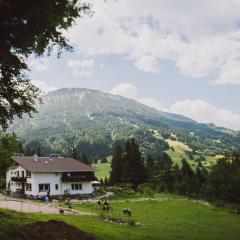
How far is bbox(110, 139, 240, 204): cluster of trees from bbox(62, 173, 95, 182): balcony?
18133 millimetres

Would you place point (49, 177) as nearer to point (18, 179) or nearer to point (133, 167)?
point (18, 179)

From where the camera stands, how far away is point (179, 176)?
132m

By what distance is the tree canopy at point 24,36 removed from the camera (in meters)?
19.0

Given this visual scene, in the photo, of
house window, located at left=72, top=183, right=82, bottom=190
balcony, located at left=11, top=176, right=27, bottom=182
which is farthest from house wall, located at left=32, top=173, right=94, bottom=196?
balcony, located at left=11, top=176, right=27, bottom=182

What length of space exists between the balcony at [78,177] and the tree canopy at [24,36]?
7346cm

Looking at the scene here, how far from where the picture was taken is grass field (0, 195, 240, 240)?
34.5 m

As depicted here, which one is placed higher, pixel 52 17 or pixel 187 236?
pixel 52 17

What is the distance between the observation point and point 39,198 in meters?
87.1

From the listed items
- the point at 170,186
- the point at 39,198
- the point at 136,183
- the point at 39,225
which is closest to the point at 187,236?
the point at 39,225

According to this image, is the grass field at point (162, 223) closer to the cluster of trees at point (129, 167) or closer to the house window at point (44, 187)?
the house window at point (44, 187)

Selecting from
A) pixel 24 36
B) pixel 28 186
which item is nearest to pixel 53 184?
pixel 28 186

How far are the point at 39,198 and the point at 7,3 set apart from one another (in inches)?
2885

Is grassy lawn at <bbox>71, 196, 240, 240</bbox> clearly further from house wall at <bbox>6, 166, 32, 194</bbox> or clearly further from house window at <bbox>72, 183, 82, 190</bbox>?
house wall at <bbox>6, 166, 32, 194</bbox>

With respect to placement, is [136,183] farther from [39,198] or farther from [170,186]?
[39,198]
